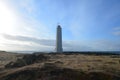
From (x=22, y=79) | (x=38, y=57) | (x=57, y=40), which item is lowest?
(x=22, y=79)

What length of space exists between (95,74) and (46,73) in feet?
20.9

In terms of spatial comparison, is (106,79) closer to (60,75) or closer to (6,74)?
(60,75)

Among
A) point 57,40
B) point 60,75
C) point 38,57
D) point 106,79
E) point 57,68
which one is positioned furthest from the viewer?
point 57,40

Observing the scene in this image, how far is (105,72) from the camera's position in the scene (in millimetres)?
23484

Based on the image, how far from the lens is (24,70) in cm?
2648

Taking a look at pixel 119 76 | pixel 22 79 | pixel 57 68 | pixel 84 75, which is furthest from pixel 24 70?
pixel 119 76

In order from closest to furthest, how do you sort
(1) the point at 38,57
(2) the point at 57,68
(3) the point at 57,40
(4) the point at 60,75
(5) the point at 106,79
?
(5) the point at 106,79, (4) the point at 60,75, (2) the point at 57,68, (1) the point at 38,57, (3) the point at 57,40

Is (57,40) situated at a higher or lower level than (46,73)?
higher

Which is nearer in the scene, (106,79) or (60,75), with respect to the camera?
(106,79)

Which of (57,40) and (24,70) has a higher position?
(57,40)

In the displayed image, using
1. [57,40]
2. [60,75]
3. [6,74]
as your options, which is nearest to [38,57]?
[6,74]

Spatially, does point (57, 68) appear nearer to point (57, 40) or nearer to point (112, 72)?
point (112, 72)

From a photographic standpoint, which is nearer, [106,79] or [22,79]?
[106,79]

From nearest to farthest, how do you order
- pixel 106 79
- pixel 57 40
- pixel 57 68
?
pixel 106 79 → pixel 57 68 → pixel 57 40
